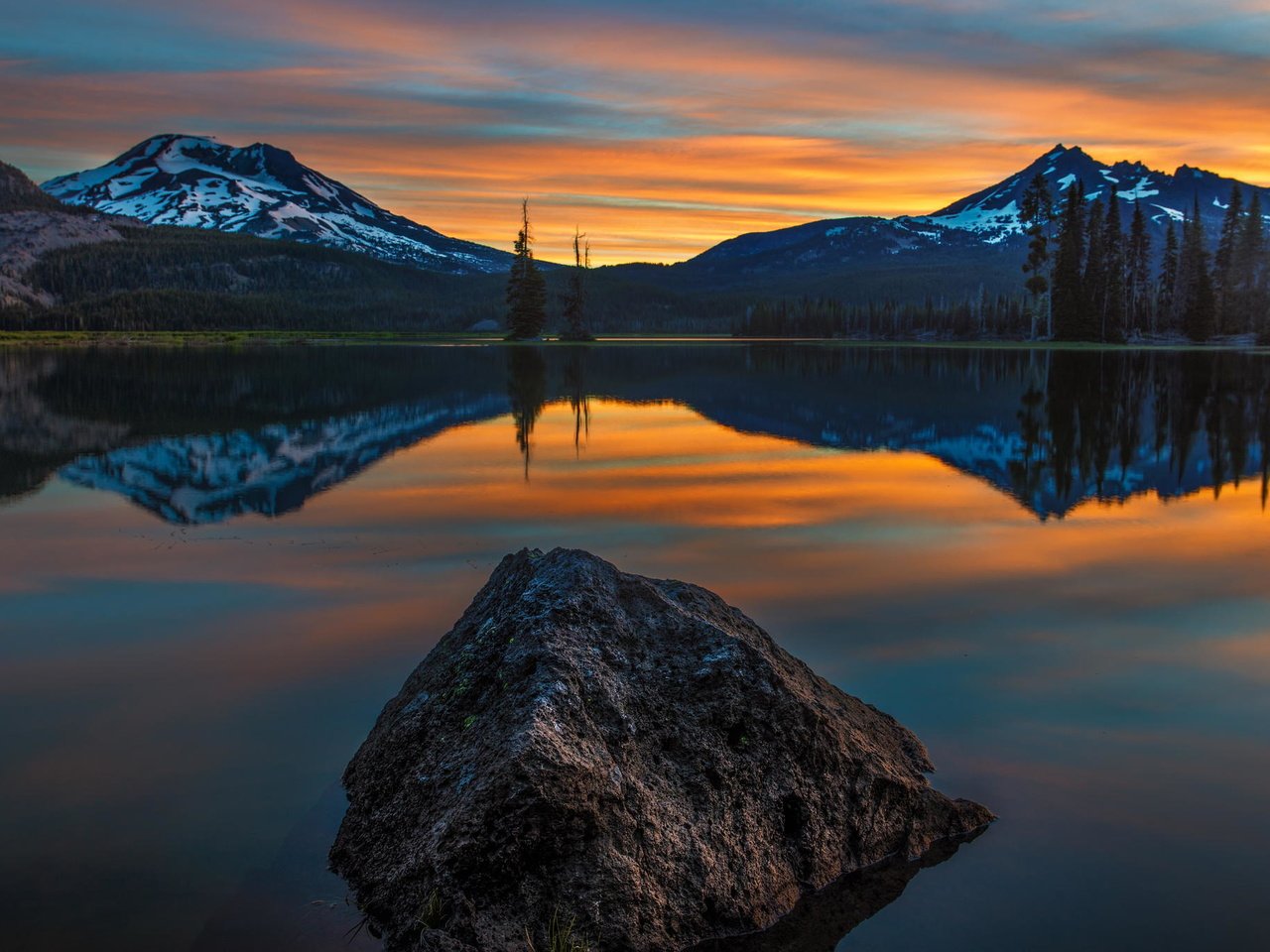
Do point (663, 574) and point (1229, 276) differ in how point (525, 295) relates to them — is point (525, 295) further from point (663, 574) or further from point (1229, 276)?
point (663, 574)

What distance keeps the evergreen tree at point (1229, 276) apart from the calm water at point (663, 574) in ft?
290

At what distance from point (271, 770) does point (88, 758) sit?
138cm

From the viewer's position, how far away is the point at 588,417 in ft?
108

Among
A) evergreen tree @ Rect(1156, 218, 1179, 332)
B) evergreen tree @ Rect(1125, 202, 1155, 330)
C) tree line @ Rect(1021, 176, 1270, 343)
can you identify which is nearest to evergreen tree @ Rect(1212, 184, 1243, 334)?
tree line @ Rect(1021, 176, 1270, 343)

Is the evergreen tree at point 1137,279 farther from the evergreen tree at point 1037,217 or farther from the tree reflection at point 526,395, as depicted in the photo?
the tree reflection at point 526,395

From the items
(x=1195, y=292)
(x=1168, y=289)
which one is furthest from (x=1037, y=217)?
(x=1168, y=289)

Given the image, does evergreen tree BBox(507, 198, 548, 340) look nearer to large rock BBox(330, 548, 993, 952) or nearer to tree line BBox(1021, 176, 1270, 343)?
tree line BBox(1021, 176, 1270, 343)

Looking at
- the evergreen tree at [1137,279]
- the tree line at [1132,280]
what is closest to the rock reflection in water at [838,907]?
the tree line at [1132,280]

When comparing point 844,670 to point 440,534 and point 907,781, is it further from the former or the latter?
point 440,534

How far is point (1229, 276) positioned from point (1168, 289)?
19.9 feet

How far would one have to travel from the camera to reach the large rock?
537 centimetres

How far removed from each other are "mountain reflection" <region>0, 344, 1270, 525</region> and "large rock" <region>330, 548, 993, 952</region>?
1179cm

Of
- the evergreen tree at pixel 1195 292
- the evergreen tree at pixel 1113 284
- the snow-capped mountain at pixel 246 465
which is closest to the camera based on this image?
the snow-capped mountain at pixel 246 465

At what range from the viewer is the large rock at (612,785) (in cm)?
537
